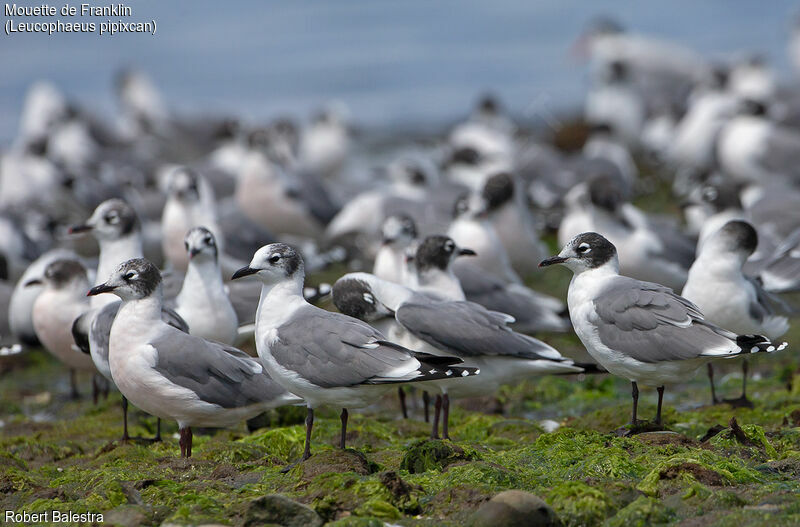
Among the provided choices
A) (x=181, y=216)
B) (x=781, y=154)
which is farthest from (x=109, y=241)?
(x=781, y=154)

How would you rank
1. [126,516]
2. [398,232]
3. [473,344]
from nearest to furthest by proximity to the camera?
[126,516], [473,344], [398,232]

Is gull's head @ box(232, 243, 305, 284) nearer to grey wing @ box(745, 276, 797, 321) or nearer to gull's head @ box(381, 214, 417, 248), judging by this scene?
grey wing @ box(745, 276, 797, 321)

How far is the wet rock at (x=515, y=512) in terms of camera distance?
5.14m

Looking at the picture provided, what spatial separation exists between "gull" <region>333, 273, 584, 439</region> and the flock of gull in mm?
16

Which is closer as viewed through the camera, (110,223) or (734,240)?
(734,240)

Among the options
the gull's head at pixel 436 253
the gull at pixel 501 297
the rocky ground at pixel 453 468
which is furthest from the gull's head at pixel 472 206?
the rocky ground at pixel 453 468

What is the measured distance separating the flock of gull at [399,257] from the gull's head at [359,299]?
0.02 m

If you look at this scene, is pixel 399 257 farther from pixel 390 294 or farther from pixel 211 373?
pixel 211 373

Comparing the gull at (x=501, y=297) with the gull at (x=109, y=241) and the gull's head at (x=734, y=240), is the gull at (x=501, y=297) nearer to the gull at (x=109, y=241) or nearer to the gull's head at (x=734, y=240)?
the gull's head at (x=734, y=240)

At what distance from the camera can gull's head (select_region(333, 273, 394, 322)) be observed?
27.3 feet

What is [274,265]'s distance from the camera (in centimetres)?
737

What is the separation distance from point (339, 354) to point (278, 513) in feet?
5.56

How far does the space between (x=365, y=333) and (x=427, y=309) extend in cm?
105

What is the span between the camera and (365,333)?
23.2ft
